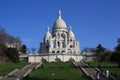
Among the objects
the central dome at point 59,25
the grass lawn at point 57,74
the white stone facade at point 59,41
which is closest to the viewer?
the grass lawn at point 57,74

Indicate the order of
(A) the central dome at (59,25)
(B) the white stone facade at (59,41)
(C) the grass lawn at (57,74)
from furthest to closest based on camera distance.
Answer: (A) the central dome at (59,25), (B) the white stone facade at (59,41), (C) the grass lawn at (57,74)

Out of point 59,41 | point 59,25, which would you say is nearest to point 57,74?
point 59,41

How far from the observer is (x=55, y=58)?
11538 cm

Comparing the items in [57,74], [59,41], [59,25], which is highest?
[59,25]

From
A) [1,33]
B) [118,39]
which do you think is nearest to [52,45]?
[1,33]

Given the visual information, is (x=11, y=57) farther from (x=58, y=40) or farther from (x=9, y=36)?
(x=58, y=40)

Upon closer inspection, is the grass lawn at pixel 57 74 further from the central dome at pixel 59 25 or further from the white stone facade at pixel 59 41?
the central dome at pixel 59 25

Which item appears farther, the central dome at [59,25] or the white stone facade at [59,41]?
the central dome at [59,25]

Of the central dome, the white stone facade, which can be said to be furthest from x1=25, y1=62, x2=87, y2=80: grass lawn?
the central dome

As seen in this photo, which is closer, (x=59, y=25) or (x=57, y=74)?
(x=57, y=74)

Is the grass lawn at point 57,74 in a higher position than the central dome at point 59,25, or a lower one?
lower

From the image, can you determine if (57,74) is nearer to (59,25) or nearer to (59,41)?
(59,41)

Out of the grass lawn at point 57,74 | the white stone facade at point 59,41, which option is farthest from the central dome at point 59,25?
the grass lawn at point 57,74

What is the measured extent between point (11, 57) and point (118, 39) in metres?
41.8
